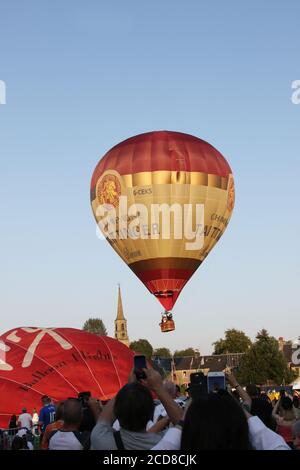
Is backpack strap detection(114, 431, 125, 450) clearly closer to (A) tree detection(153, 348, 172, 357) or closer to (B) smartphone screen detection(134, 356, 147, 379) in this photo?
(B) smartphone screen detection(134, 356, 147, 379)

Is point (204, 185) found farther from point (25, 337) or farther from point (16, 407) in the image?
point (16, 407)

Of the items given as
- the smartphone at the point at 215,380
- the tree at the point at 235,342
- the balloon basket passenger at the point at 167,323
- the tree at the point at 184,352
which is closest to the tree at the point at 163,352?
the tree at the point at 184,352

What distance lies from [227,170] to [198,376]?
91.3 feet

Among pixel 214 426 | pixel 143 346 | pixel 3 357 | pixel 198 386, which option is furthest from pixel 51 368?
pixel 143 346

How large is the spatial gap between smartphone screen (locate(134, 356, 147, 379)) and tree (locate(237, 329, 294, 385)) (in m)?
71.9

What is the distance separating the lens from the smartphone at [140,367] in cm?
455

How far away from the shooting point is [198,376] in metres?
6.10

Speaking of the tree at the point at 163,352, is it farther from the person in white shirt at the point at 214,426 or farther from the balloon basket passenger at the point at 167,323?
the person in white shirt at the point at 214,426

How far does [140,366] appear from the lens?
15.8 ft

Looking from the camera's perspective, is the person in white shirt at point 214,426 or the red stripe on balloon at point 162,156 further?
the red stripe on balloon at point 162,156

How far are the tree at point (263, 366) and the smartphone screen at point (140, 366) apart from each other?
7189cm

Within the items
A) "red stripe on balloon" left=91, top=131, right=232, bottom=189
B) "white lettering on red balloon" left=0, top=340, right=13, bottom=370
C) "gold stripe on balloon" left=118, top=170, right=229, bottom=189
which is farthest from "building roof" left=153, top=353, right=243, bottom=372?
"white lettering on red balloon" left=0, top=340, right=13, bottom=370
